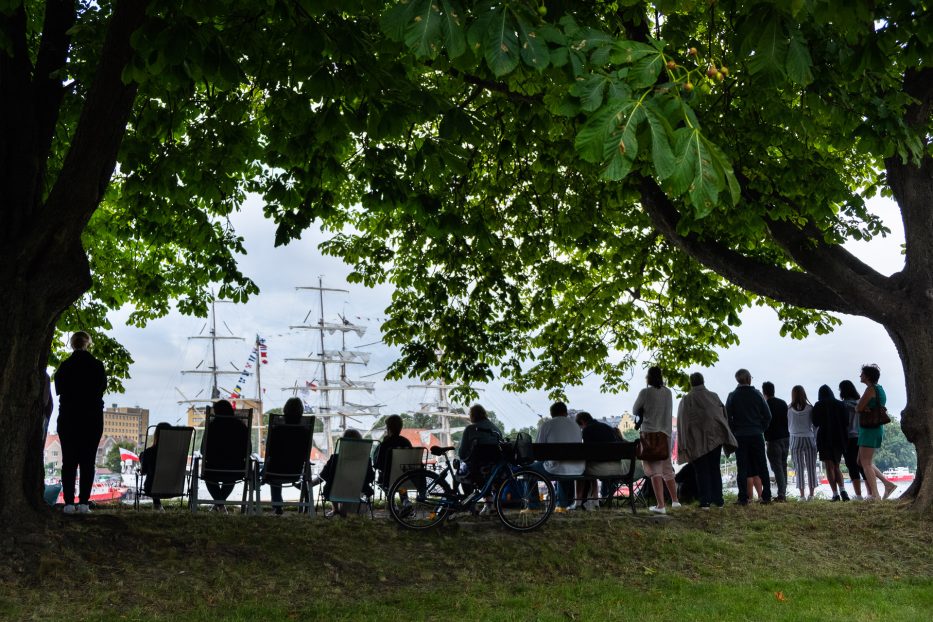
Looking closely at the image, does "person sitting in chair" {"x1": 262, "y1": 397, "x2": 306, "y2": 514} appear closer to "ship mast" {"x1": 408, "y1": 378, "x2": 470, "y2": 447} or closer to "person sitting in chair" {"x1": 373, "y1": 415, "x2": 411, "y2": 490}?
"person sitting in chair" {"x1": 373, "y1": 415, "x2": 411, "y2": 490}

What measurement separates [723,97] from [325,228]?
9.55 meters

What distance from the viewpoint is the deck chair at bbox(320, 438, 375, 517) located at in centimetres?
1162

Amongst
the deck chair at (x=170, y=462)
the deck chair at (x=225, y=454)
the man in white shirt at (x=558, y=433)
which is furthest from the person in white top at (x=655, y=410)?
the deck chair at (x=170, y=462)

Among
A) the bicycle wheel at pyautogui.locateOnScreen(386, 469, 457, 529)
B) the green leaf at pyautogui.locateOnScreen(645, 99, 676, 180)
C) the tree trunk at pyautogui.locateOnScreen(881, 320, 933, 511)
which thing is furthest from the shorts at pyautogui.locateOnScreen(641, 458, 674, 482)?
the green leaf at pyautogui.locateOnScreen(645, 99, 676, 180)

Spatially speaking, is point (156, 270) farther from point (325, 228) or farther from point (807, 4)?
point (807, 4)

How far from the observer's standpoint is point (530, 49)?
4.04 metres

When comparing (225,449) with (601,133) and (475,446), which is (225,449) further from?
(601,133)

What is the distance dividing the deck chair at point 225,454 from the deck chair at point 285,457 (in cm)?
18

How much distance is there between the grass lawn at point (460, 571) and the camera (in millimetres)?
6875

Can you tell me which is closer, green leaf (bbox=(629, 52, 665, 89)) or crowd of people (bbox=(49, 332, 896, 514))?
green leaf (bbox=(629, 52, 665, 89))

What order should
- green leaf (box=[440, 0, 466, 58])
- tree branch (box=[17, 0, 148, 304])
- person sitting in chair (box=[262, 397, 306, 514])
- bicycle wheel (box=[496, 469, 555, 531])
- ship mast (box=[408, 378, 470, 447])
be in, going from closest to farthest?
green leaf (box=[440, 0, 466, 58]) → tree branch (box=[17, 0, 148, 304]) → bicycle wheel (box=[496, 469, 555, 531]) → person sitting in chair (box=[262, 397, 306, 514]) → ship mast (box=[408, 378, 470, 447])

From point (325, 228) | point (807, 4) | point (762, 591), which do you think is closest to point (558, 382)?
point (325, 228)

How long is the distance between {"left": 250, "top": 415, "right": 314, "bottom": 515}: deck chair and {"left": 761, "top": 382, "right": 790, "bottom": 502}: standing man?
764cm

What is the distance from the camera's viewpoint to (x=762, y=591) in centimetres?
813
